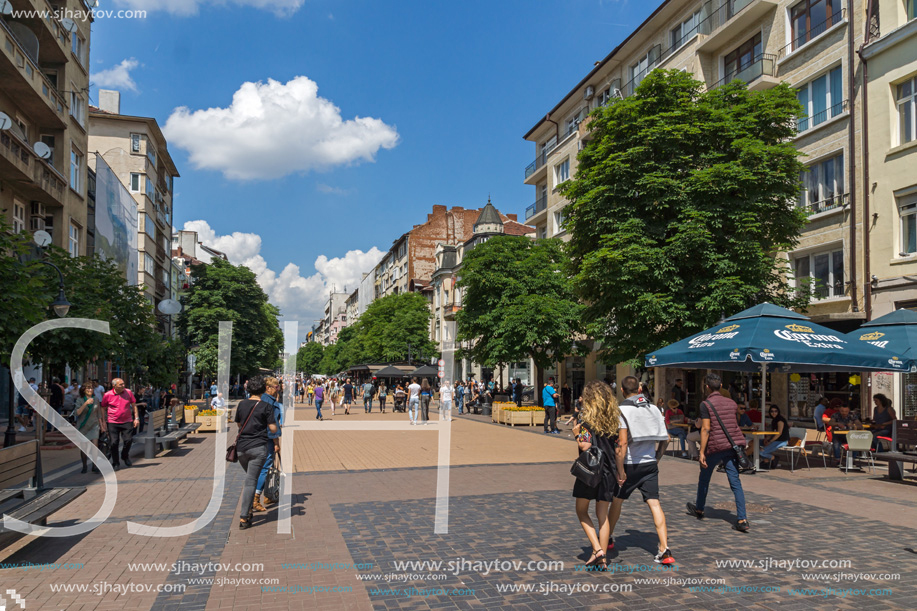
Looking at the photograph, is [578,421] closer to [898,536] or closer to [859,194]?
[898,536]

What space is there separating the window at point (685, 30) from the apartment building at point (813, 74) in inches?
1.6

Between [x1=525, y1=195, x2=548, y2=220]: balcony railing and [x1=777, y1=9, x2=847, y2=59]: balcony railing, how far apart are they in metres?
19.6

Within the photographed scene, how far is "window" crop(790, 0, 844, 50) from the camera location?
21.6m

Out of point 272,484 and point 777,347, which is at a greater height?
point 777,347

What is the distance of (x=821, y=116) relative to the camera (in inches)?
864

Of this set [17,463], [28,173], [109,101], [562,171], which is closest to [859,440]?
[17,463]

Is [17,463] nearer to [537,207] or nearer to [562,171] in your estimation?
[562,171]

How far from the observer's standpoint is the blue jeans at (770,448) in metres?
13.0

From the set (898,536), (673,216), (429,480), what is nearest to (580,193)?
(673,216)

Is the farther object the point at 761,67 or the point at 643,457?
the point at 761,67

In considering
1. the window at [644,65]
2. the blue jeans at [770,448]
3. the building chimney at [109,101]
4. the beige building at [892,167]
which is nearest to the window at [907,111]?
the beige building at [892,167]

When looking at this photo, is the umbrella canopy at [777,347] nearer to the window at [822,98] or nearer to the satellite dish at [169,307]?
the window at [822,98]

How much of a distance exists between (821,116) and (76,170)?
29.6 metres

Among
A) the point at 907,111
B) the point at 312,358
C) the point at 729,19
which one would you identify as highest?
the point at 729,19
